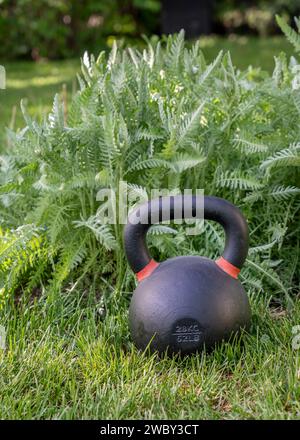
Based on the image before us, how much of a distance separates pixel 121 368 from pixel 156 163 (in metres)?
0.82

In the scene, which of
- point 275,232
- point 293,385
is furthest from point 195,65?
point 293,385

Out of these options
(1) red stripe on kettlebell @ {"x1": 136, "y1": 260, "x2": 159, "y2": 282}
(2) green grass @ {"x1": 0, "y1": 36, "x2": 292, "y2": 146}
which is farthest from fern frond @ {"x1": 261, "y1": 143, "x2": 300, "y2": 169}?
(2) green grass @ {"x1": 0, "y1": 36, "x2": 292, "y2": 146}

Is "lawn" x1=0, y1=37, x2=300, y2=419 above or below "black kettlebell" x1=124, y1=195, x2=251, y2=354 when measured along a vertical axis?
below

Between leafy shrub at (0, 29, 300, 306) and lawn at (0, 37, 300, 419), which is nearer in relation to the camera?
lawn at (0, 37, 300, 419)

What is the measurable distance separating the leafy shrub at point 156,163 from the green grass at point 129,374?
23 centimetres

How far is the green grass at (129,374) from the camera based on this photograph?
208 centimetres

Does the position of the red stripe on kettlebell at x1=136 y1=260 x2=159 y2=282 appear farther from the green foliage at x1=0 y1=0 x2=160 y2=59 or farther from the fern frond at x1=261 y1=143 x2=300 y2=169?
the green foliage at x1=0 y1=0 x2=160 y2=59

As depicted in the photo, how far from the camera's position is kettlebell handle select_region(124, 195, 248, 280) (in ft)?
7.25

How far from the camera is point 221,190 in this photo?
9.89 ft

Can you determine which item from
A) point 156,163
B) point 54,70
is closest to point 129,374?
point 156,163
